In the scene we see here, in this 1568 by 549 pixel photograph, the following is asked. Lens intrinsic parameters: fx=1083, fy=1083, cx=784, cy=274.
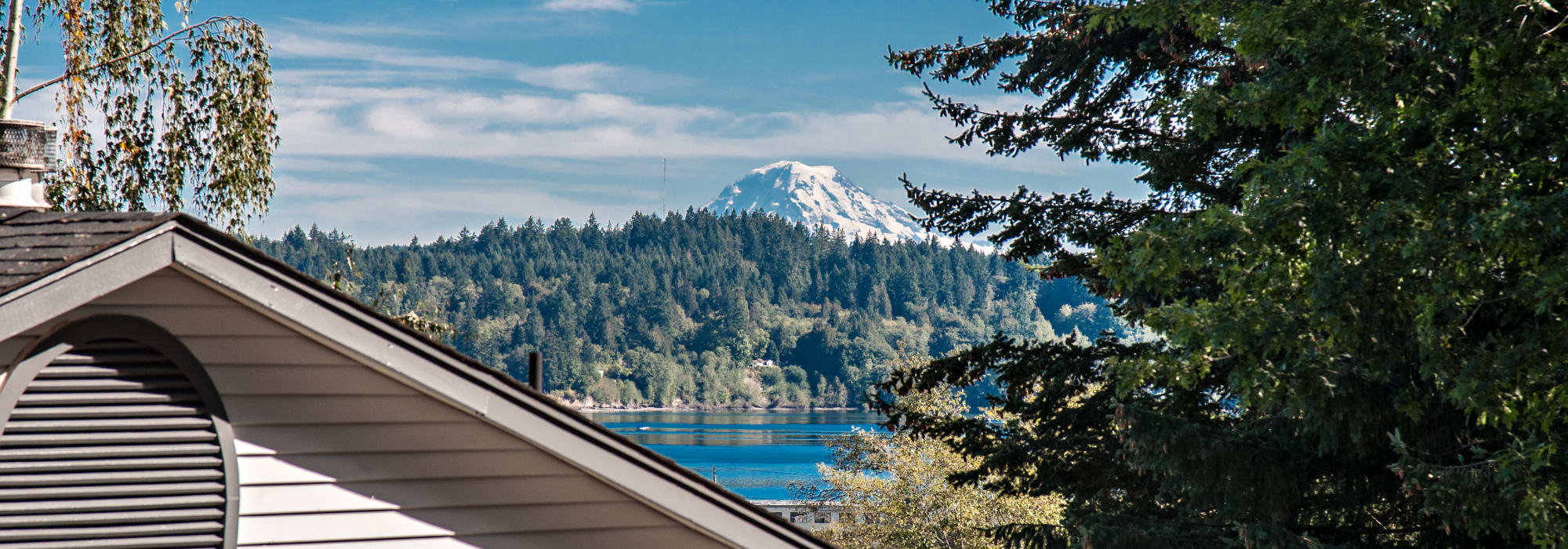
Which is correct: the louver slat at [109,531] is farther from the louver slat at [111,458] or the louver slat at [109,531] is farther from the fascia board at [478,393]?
the fascia board at [478,393]

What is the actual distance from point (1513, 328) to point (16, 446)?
10074 mm

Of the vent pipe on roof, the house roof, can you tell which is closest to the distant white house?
the vent pipe on roof

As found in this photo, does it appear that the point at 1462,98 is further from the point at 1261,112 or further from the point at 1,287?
the point at 1,287

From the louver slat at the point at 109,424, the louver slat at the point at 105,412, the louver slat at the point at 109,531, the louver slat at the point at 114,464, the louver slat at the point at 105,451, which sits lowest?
the louver slat at the point at 109,531

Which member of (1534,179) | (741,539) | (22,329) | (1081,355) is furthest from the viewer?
(1081,355)

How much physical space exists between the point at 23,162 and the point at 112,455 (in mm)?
2016

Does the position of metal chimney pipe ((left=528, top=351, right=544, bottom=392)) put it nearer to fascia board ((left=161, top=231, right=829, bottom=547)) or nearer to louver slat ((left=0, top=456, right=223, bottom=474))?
fascia board ((left=161, top=231, right=829, bottom=547))

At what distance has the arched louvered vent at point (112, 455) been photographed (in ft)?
11.0

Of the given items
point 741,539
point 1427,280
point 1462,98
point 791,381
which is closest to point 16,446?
point 741,539

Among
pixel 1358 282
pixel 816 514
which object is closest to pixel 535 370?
pixel 1358 282

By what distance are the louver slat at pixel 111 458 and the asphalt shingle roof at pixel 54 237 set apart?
0.99 ft

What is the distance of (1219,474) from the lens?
10227 millimetres

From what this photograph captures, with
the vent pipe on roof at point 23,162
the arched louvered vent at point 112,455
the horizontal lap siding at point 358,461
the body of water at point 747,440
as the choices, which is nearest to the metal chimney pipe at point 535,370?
the horizontal lap siding at point 358,461

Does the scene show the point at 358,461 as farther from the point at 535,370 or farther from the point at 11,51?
the point at 11,51
